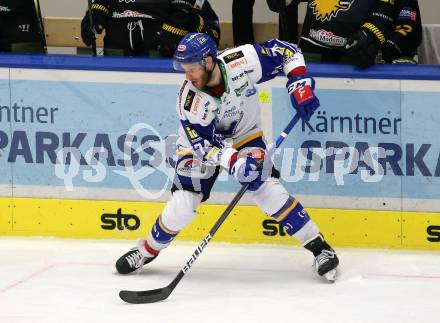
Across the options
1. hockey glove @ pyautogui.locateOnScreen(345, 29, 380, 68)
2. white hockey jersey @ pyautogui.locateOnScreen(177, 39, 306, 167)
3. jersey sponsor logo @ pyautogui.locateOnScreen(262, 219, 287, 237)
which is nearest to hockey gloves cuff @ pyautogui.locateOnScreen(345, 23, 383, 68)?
hockey glove @ pyautogui.locateOnScreen(345, 29, 380, 68)

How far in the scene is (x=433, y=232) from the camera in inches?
197

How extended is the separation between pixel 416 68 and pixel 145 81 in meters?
1.27

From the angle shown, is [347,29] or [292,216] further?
[347,29]

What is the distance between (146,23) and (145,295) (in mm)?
1613

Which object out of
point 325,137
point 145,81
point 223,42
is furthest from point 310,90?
point 223,42

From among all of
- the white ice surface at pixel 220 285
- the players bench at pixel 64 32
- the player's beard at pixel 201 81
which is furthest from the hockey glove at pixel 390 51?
the players bench at pixel 64 32

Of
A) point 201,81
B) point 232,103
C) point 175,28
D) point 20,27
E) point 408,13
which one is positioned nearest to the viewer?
point 201,81

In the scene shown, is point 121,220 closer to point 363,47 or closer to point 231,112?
point 231,112

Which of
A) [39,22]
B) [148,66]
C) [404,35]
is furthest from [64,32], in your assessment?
[404,35]

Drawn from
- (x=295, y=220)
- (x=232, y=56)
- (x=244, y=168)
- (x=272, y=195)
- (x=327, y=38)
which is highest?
(x=232, y=56)

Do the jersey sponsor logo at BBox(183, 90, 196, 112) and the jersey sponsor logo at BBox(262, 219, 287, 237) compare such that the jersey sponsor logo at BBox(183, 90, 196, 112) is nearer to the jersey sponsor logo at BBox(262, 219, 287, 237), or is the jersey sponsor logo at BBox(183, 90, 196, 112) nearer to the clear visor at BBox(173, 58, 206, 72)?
the clear visor at BBox(173, 58, 206, 72)

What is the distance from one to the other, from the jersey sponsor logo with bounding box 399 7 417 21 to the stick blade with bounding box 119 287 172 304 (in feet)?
5.81

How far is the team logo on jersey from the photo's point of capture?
512 centimetres

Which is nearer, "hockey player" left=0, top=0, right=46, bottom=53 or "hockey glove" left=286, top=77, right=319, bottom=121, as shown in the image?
"hockey glove" left=286, top=77, right=319, bottom=121
